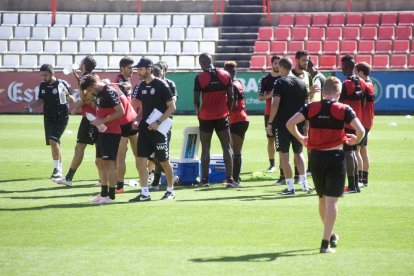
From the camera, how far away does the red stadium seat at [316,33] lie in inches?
1598

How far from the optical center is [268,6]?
41.4m

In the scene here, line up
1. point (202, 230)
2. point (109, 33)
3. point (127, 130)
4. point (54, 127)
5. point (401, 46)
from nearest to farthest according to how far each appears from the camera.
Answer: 1. point (202, 230)
2. point (127, 130)
3. point (54, 127)
4. point (401, 46)
5. point (109, 33)

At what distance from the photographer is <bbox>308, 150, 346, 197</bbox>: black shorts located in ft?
34.0

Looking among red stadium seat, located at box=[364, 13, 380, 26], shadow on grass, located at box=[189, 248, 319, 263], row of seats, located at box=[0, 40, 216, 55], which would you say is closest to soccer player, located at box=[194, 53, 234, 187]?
shadow on grass, located at box=[189, 248, 319, 263]

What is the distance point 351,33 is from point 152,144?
27202 millimetres

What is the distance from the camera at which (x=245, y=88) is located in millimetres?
35844

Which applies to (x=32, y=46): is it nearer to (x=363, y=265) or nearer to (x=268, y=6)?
(x=268, y=6)

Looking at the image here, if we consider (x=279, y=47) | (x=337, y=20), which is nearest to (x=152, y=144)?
(x=279, y=47)

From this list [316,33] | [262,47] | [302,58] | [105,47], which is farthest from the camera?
[105,47]

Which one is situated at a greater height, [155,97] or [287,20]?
[287,20]

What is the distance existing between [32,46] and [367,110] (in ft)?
89.9

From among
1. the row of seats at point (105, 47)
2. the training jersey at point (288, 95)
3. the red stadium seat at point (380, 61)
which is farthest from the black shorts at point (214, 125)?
the row of seats at point (105, 47)

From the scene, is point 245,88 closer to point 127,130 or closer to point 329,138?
point 127,130

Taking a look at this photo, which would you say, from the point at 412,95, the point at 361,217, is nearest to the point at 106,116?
the point at 361,217
